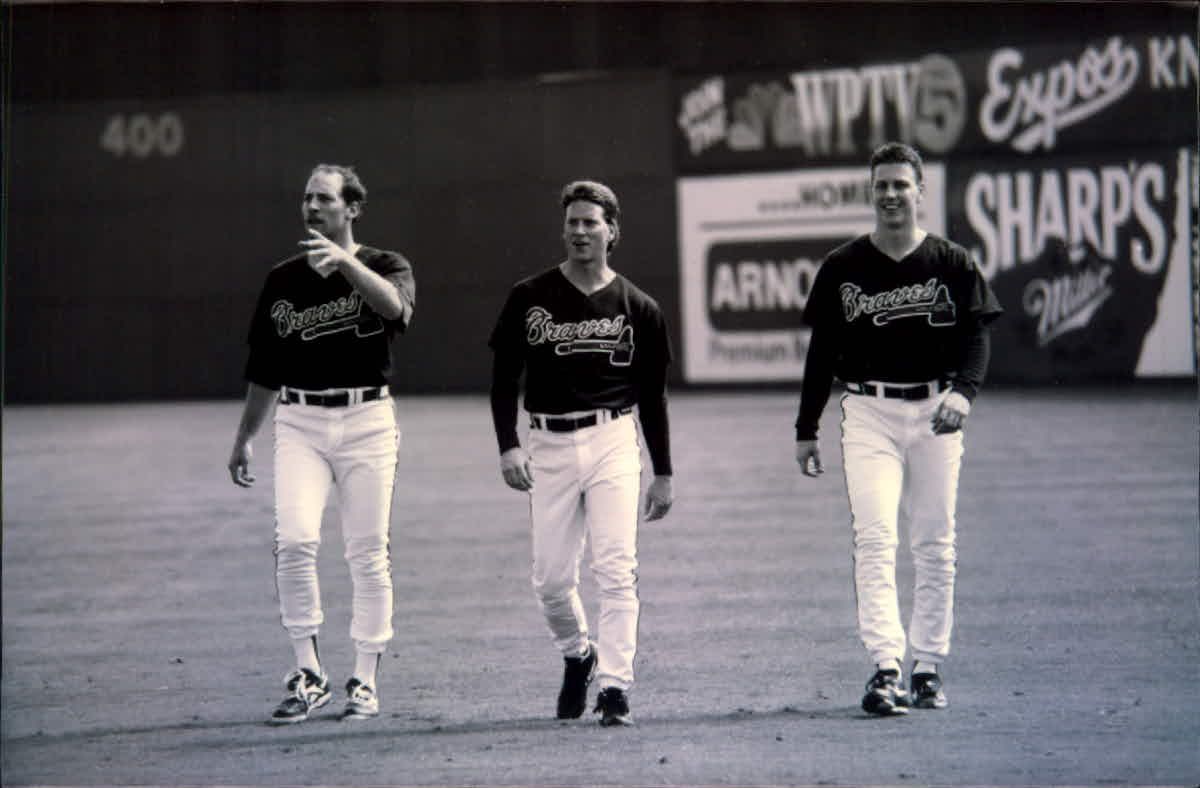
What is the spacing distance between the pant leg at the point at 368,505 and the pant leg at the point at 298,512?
9 cm

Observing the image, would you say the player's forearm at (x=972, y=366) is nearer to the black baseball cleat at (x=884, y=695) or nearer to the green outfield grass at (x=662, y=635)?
the black baseball cleat at (x=884, y=695)

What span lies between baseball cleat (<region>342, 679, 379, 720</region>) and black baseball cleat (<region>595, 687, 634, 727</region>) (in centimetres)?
78

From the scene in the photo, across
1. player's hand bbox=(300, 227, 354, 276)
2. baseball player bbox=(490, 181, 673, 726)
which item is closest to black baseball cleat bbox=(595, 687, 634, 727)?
baseball player bbox=(490, 181, 673, 726)

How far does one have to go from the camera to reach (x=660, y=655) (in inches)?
293

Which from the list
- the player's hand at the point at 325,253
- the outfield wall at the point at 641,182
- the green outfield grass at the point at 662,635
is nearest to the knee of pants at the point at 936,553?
the green outfield grass at the point at 662,635

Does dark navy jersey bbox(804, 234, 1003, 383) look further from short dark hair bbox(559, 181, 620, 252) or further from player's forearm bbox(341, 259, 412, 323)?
player's forearm bbox(341, 259, 412, 323)

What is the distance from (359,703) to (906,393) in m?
2.07

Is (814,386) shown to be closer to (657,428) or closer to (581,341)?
(657,428)

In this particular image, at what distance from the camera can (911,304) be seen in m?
6.15

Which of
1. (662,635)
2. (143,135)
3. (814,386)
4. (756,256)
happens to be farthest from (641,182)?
(814,386)

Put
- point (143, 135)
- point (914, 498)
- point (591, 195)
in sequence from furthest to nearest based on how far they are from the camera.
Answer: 1. point (143, 135)
2. point (914, 498)
3. point (591, 195)

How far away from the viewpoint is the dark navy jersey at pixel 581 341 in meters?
6.00

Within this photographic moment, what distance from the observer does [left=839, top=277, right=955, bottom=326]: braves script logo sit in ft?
20.2

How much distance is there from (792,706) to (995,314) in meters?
1.47
